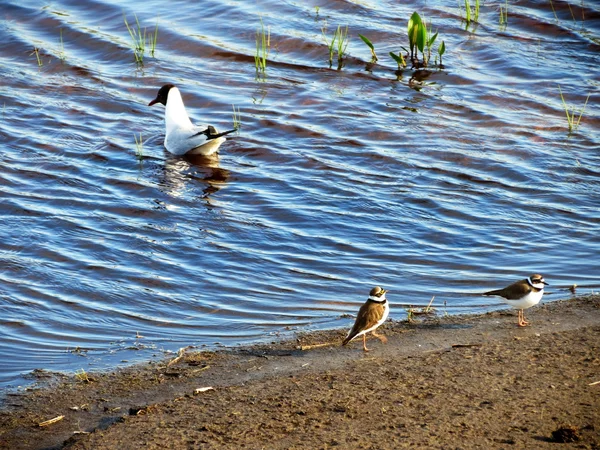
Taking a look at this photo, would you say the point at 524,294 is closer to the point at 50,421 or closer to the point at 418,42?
the point at 50,421

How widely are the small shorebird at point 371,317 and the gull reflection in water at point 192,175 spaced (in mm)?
4018

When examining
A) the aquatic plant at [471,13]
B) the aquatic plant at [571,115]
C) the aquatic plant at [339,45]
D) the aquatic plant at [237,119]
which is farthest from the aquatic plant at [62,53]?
the aquatic plant at [571,115]

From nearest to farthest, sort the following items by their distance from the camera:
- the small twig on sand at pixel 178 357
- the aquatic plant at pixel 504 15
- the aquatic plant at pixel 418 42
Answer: the small twig on sand at pixel 178 357 → the aquatic plant at pixel 418 42 → the aquatic plant at pixel 504 15

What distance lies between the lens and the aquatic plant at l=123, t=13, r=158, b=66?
574 inches

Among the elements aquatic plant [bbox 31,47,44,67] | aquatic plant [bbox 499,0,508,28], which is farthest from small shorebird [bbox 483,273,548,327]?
aquatic plant [bbox 499,0,508,28]

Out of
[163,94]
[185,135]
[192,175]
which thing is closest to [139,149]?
[185,135]

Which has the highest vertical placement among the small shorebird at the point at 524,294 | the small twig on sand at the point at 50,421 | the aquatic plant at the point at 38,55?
the aquatic plant at the point at 38,55

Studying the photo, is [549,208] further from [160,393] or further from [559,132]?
[160,393]

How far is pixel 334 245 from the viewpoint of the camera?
858 cm

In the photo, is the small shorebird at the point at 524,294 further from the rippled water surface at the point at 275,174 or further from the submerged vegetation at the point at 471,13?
the submerged vegetation at the point at 471,13

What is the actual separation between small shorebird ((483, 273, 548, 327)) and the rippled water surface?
0.67 meters

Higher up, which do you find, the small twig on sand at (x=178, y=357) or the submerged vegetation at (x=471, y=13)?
the submerged vegetation at (x=471, y=13)

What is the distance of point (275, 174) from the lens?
10648mm

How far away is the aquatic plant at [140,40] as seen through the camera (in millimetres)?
14578
